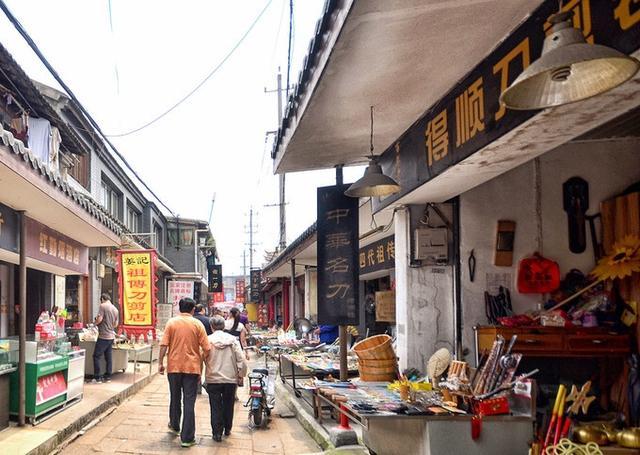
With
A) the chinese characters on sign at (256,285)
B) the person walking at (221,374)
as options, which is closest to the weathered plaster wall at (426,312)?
the person walking at (221,374)

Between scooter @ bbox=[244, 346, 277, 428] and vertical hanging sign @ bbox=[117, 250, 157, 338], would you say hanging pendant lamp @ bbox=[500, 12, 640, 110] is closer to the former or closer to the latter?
scooter @ bbox=[244, 346, 277, 428]

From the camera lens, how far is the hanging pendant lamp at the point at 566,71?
107 inches

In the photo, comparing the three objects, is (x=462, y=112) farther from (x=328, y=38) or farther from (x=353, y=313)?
(x=353, y=313)

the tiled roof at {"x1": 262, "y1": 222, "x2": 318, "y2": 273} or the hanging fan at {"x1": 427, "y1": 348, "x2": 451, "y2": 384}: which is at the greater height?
the tiled roof at {"x1": 262, "y1": 222, "x2": 318, "y2": 273}

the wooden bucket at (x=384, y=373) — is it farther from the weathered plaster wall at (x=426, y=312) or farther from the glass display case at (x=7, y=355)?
the glass display case at (x=7, y=355)

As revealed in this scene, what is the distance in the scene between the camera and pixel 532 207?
7133 millimetres

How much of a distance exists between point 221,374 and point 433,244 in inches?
141

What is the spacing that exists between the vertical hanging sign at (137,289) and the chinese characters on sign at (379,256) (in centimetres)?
517

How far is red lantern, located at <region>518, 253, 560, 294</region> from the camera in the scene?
6844 millimetres

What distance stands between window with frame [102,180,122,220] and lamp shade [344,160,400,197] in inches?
688

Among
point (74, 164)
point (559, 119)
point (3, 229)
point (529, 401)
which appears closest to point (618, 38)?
point (559, 119)

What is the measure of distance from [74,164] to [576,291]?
14.8 meters

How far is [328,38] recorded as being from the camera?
4.52 meters

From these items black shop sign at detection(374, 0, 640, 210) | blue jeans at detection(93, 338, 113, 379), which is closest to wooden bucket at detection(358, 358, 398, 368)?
black shop sign at detection(374, 0, 640, 210)
